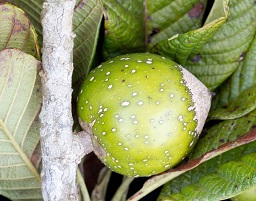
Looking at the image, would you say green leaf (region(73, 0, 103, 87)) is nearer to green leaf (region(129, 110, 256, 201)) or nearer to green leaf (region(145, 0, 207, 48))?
green leaf (region(145, 0, 207, 48))

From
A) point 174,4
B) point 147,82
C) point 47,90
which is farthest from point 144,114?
point 174,4

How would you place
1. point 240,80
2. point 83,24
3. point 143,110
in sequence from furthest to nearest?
point 240,80 → point 83,24 → point 143,110

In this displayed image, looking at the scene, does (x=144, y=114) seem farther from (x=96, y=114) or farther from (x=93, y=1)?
(x=93, y=1)

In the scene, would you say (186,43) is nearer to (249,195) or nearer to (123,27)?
(123,27)

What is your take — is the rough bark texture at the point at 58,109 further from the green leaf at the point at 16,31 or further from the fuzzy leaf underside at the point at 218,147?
the fuzzy leaf underside at the point at 218,147

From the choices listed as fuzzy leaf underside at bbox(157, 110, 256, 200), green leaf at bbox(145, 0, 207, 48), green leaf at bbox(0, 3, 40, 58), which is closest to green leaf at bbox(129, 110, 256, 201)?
fuzzy leaf underside at bbox(157, 110, 256, 200)

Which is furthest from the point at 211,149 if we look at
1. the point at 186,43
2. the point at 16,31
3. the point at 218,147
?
the point at 16,31

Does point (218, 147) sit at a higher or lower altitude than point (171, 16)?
lower

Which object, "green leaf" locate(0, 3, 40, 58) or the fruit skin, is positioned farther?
the fruit skin
